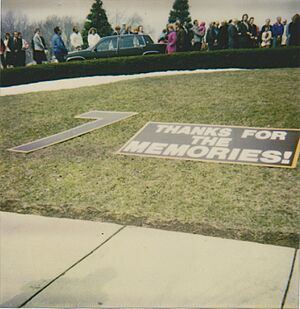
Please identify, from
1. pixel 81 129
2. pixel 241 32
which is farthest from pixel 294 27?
pixel 81 129

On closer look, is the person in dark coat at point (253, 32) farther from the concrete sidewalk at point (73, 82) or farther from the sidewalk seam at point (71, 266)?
the concrete sidewalk at point (73, 82)

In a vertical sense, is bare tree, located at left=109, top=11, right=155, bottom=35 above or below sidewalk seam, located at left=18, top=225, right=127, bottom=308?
above

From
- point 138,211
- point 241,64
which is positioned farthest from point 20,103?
point 138,211

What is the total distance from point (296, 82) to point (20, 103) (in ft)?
16.7

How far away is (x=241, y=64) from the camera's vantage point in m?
7.14

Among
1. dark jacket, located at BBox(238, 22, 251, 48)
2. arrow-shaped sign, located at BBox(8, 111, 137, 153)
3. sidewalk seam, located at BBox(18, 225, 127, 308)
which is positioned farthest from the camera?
arrow-shaped sign, located at BBox(8, 111, 137, 153)

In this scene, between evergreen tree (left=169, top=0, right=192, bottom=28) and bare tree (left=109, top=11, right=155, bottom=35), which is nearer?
evergreen tree (left=169, top=0, right=192, bottom=28)

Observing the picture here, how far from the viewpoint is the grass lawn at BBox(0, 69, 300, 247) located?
137 inches

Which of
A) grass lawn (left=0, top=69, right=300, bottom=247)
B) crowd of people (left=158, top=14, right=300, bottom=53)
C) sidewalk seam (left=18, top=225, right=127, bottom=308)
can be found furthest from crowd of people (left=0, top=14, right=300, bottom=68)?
sidewalk seam (left=18, top=225, right=127, bottom=308)

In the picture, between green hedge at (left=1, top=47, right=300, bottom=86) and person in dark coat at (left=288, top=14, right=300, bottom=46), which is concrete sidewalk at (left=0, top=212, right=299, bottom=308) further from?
green hedge at (left=1, top=47, right=300, bottom=86)

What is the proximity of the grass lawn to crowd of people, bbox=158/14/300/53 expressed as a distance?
0.97 m

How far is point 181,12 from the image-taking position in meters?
4.19

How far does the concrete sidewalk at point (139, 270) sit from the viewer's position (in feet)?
7.90

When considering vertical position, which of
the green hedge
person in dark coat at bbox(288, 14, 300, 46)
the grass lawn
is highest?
person in dark coat at bbox(288, 14, 300, 46)
